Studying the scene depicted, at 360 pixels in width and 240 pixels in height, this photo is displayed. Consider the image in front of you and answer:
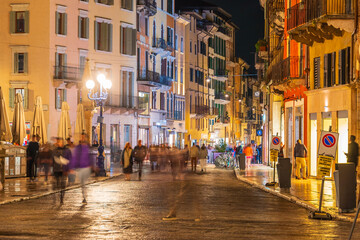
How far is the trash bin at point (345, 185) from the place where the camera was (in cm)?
1792

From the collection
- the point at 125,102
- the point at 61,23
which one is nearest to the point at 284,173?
the point at 61,23

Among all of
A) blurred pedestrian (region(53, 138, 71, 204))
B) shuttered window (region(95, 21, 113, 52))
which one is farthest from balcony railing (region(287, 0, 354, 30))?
shuttered window (region(95, 21, 113, 52))

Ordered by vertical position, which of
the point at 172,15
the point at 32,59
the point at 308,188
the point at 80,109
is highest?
the point at 172,15

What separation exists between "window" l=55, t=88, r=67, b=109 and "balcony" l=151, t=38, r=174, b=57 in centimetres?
1516

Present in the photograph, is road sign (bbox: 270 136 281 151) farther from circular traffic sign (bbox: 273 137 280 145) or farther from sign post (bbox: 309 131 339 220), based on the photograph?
sign post (bbox: 309 131 339 220)

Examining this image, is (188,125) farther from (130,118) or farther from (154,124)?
(130,118)

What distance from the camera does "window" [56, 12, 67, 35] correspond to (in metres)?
57.0

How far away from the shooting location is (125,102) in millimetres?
64562

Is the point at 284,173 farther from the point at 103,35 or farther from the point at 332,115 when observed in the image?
the point at 103,35

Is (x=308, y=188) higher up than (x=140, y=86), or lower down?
lower down

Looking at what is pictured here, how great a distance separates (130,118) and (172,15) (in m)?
16.0

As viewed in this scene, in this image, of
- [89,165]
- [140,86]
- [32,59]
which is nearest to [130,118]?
[140,86]

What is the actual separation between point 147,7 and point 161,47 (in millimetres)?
5760

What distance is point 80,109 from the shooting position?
1649 inches
